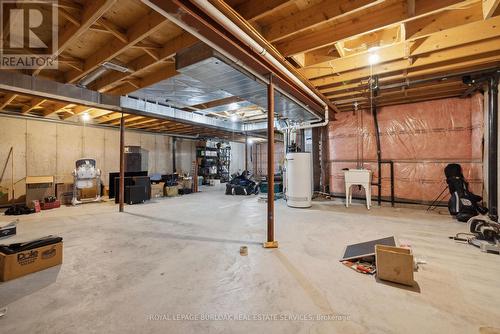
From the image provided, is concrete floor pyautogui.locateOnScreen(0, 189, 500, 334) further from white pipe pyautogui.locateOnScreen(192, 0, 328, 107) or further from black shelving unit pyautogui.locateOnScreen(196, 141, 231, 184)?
black shelving unit pyautogui.locateOnScreen(196, 141, 231, 184)

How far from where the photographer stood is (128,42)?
2.52 meters

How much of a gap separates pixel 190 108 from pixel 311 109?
3.17 m

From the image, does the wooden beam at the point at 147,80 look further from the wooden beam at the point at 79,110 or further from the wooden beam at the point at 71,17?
the wooden beam at the point at 79,110

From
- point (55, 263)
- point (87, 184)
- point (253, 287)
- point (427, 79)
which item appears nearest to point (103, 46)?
point (55, 263)

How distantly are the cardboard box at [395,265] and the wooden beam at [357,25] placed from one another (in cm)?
229

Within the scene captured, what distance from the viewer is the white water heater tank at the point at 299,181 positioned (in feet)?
16.4

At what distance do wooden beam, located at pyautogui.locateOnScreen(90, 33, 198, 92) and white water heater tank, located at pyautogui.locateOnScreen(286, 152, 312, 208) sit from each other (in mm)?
3336

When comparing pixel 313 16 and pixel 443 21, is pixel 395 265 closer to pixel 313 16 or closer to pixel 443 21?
pixel 313 16

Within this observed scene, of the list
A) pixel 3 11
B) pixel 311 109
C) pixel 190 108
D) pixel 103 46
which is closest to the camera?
pixel 3 11

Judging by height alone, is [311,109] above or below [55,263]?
above

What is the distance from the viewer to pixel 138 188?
5758 millimetres

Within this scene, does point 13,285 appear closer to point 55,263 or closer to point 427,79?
point 55,263

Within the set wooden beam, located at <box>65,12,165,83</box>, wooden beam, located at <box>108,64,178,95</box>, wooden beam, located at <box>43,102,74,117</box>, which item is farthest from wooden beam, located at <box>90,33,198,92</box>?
wooden beam, located at <box>43,102,74,117</box>

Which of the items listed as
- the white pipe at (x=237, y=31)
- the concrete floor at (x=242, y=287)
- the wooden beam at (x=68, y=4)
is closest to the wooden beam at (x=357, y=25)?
the white pipe at (x=237, y=31)
